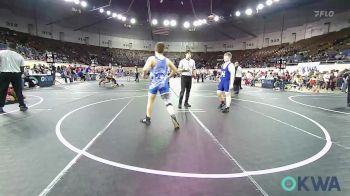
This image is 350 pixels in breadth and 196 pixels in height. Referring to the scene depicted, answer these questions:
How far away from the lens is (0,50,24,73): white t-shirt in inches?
297

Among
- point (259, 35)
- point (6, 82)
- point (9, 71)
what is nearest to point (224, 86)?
point (9, 71)

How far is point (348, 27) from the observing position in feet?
112

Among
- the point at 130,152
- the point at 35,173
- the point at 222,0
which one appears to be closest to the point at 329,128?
the point at 130,152

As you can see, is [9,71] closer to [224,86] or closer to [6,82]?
[6,82]

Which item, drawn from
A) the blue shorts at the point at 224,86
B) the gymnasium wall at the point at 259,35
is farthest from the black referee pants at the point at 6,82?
the gymnasium wall at the point at 259,35

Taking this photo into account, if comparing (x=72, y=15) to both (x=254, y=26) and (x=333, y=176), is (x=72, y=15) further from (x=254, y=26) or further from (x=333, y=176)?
(x=333, y=176)

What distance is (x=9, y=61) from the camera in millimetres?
7605

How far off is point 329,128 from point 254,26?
4540 centimetres

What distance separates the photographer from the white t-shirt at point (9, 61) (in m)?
7.55

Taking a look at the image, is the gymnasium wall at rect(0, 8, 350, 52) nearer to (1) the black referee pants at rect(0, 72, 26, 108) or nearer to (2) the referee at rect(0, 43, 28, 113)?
(2) the referee at rect(0, 43, 28, 113)

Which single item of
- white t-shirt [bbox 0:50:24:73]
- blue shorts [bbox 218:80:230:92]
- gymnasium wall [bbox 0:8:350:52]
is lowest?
blue shorts [bbox 218:80:230:92]

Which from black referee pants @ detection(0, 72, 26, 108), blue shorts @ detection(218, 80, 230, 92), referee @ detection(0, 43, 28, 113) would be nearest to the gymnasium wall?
referee @ detection(0, 43, 28, 113)

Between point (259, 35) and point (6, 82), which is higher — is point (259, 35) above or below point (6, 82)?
above

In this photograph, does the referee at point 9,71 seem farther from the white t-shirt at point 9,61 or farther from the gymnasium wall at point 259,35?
the gymnasium wall at point 259,35
